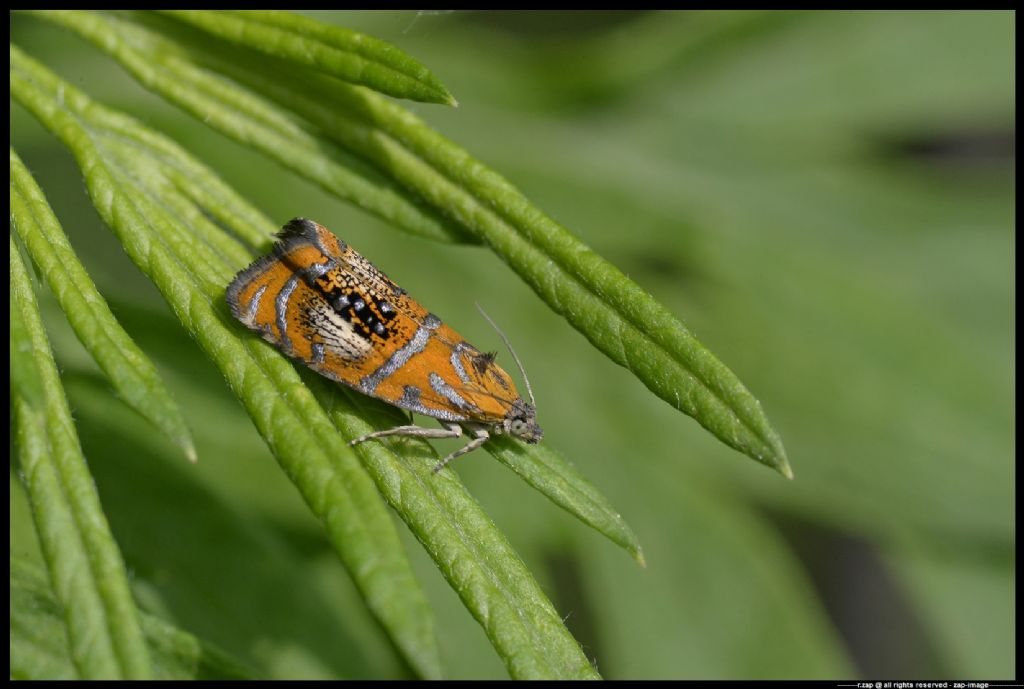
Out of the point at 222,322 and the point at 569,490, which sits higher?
the point at 569,490

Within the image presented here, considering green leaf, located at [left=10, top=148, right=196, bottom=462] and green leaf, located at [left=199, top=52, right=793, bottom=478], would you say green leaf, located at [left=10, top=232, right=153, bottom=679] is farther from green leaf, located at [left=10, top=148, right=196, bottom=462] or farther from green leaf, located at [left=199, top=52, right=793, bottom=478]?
green leaf, located at [left=199, top=52, right=793, bottom=478]

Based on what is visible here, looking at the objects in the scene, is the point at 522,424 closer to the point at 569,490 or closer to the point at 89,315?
the point at 569,490

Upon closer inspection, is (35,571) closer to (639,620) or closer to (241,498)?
(241,498)

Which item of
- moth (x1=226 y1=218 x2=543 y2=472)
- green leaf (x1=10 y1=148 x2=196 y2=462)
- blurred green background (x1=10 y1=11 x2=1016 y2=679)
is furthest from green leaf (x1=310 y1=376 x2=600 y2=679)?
blurred green background (x1=10 y1=11 x2=1016 y2=679)

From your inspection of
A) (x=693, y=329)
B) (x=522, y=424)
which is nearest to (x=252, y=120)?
(x=522, y=424)

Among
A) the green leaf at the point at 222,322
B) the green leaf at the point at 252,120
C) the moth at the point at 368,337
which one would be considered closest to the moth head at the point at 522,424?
the moth at the point at 368,337

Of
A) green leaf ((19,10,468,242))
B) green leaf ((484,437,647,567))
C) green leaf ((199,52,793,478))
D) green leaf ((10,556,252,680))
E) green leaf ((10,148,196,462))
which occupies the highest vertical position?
green leaf ((199,52,793,478))
